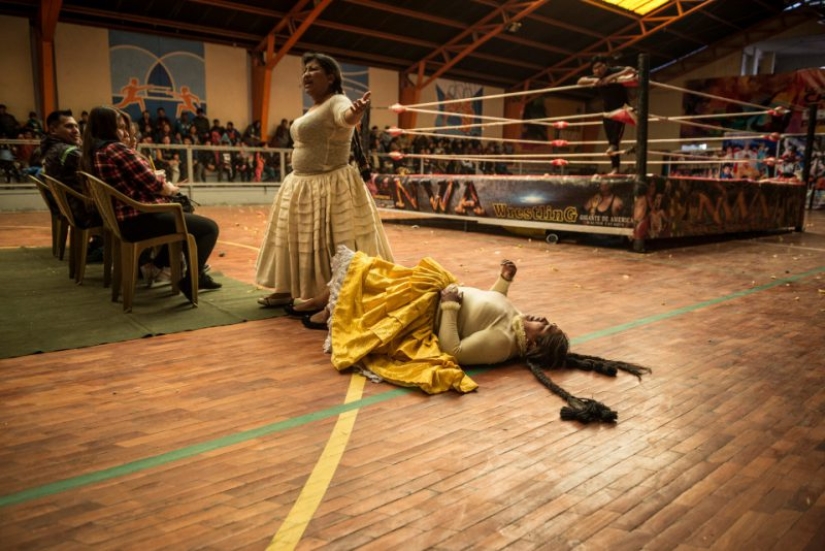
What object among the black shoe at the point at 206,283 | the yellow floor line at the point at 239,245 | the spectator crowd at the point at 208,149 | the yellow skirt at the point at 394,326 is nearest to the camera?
the yellow skirt at the point at 394,326

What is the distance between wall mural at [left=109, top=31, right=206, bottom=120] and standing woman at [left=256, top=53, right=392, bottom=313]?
10.0 metres

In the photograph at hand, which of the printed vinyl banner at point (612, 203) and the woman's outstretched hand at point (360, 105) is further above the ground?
the woman's outstretched hand at point (360, 105)

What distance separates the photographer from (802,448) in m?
1.49

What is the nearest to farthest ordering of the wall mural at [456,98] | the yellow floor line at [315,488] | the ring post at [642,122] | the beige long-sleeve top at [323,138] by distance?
the yellow floor line at [315,488], the beige long-sleeve top at [323,138], the ring post at [642,122], the wall mural at [456,98]

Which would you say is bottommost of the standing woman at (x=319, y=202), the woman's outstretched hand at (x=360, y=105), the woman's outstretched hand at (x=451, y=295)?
the woman's outstretched hand at (x=451, y=295)

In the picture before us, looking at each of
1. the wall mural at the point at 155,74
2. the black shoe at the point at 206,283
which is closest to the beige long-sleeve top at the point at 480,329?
the black shoe at the point at 206,283

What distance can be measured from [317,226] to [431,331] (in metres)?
0.87

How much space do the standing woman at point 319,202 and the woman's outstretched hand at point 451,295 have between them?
759 millimetres

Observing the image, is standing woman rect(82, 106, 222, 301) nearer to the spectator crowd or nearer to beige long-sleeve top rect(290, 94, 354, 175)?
beige long-sleeve top rect(290, 94, 354, 175)

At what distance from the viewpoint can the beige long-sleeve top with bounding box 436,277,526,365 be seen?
6.62ft

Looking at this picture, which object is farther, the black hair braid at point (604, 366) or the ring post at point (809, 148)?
the ring post at point (809, 148)

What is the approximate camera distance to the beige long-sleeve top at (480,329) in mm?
2018

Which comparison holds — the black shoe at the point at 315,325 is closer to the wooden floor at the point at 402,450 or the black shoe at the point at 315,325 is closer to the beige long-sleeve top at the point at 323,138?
the wooden floor at the point at 402,450

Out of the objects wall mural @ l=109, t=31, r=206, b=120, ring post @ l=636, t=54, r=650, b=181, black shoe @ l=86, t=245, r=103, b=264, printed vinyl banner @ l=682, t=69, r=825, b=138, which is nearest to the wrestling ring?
ring post @ l=636, t=54, r=650, b=181
